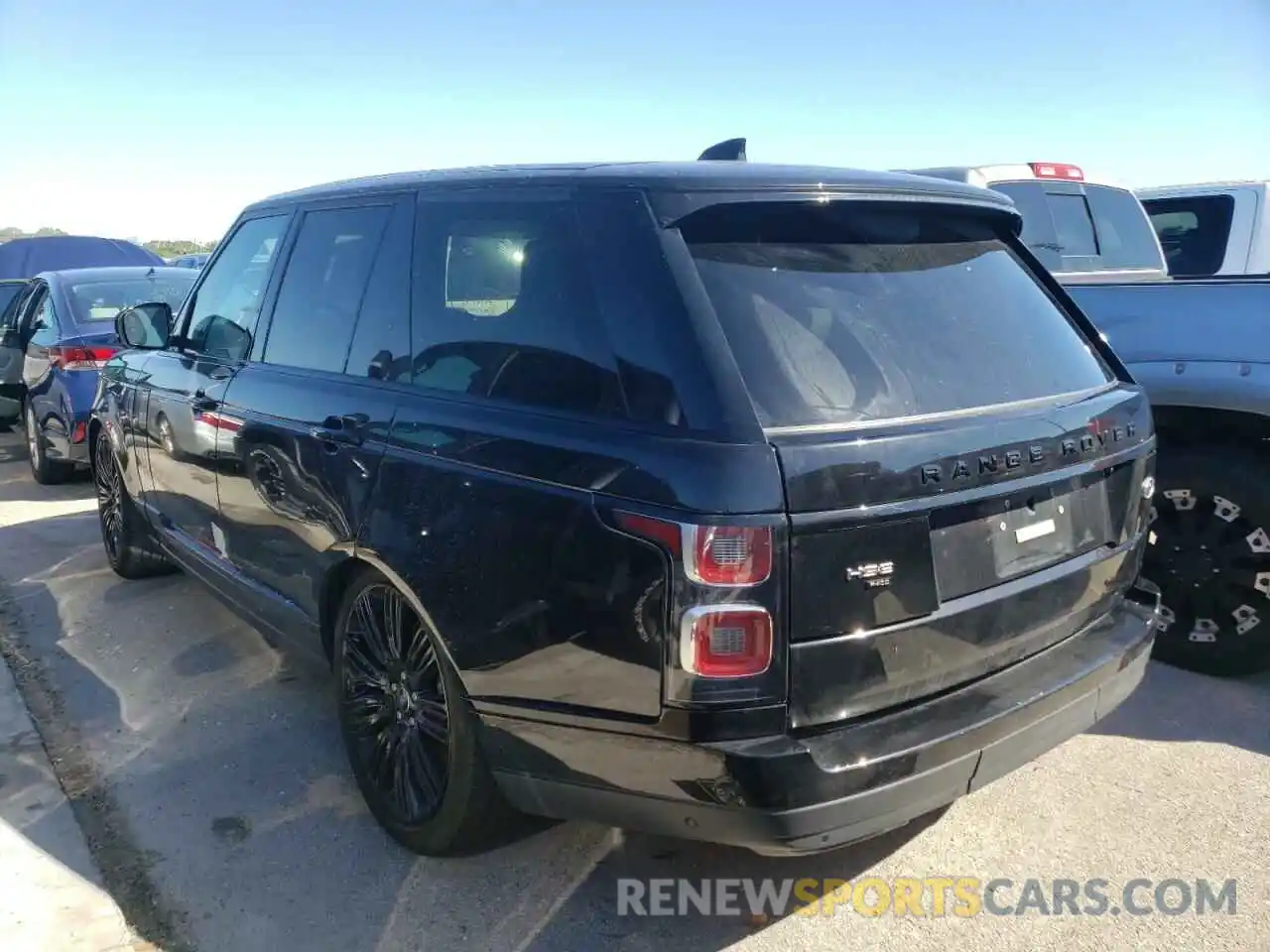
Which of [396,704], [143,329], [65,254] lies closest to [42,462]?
[143,329]

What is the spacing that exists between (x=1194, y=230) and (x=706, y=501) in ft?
25.8

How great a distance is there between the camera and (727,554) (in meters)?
2.04

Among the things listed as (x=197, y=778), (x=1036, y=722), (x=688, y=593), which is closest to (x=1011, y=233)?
(x=1036, y=722)

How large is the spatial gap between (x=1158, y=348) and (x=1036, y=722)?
214 centimetres

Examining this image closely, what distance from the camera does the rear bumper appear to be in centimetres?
212

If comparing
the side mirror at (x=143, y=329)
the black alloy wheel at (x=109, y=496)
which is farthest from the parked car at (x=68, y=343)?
the side mirror at (x=143, y=329)

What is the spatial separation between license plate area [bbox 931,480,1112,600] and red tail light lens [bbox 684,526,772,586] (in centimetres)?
47

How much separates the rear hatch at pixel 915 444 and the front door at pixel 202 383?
89.7 inches

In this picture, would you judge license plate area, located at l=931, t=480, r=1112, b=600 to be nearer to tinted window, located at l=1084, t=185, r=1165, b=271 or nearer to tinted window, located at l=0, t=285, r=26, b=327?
tinted window, located at l=1084, t=185, r=1165, b=271

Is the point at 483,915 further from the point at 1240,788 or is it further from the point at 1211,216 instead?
the point at 1211,216

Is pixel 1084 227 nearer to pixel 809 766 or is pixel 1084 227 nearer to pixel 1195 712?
pixel 1195 712

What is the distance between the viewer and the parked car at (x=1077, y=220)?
637cm

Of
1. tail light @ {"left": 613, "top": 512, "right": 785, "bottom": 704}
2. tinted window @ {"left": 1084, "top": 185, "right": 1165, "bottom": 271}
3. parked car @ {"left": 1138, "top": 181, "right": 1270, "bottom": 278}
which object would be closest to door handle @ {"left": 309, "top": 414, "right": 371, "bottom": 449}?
tail light @ {"left": 613, "top": 512, "right": 785, "bottom": 704}

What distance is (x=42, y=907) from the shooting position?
2789 mm
